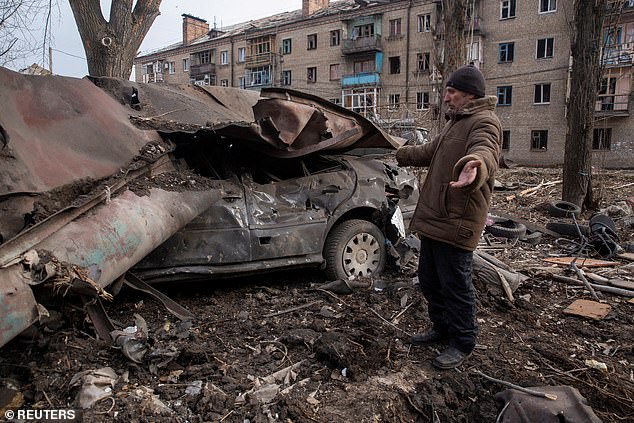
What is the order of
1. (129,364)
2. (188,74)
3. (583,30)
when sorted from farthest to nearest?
(188,74)
(583,30)
(129,364)

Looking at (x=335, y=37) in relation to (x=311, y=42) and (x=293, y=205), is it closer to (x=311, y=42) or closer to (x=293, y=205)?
(x=311, y=42)

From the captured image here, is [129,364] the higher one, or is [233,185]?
[233,185]

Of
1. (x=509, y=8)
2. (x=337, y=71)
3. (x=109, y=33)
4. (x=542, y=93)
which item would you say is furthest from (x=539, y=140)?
(x=109, y=33)

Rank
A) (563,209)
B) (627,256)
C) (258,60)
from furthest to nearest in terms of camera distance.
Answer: (258,60), (563,209), (627,256)

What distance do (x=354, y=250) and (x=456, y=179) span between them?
227 centimetres

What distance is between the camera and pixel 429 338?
351cm

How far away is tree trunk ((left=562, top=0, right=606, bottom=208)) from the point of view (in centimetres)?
927

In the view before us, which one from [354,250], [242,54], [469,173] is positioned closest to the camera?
[469,173]

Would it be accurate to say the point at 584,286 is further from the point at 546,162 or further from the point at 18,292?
the point at 546,162

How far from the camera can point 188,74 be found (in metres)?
48.9

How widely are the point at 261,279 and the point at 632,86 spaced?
31.5 m

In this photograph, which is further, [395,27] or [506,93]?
[395,27]

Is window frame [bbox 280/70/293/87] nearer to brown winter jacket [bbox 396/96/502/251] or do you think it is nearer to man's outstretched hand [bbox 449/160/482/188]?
brown winter jacket [bbox 396/96/502/251]

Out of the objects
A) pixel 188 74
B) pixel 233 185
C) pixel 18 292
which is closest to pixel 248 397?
pixel 18 292
